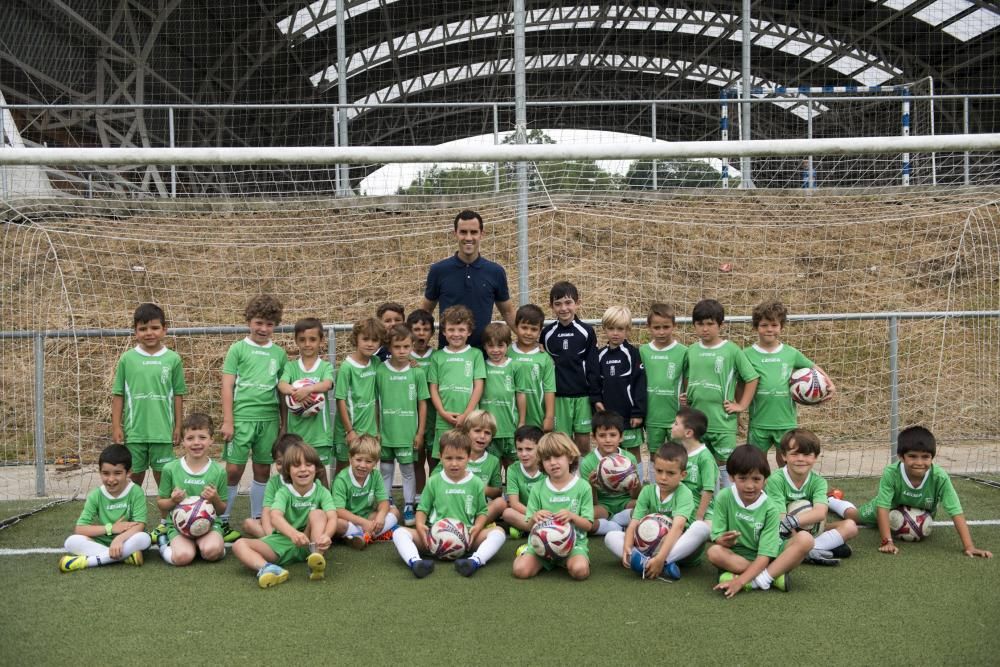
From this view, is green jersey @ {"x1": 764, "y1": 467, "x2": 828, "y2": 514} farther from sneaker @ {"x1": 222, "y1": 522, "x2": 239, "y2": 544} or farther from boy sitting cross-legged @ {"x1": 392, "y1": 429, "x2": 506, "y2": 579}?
sneaker @ {"x1": 222, "y1": 522, "x2": 239, "y2": 544}

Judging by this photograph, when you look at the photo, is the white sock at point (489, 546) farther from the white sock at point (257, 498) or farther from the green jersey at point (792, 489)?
the white sock at point (257, 498)

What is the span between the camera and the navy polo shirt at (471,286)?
4953 millimetres

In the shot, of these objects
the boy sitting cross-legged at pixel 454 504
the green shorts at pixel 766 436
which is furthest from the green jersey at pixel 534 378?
the green shorts at pixel 766 436

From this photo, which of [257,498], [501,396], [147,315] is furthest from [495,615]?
[147,315]

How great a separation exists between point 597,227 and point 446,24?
554 inches

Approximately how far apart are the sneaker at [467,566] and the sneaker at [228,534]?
136cm

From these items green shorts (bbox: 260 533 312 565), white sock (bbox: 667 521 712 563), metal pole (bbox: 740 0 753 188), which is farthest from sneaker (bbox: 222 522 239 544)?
metal pole (bbox: 740 0 753 188)

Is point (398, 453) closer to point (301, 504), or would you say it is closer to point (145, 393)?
point (301, 504)

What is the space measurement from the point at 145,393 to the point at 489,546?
2228 millimetres

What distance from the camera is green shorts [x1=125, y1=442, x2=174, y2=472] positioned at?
4.72m

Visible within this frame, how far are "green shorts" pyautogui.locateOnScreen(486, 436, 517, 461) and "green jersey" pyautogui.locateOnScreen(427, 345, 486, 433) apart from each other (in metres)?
0.31

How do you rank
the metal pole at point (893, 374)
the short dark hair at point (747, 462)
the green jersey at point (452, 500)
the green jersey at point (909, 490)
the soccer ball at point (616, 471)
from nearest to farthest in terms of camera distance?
the short dark hair at point (747, 462), the green jersey at point (452, 500), the green jersey at point (909, 490), the soccer ball at point (616, 471), the metal pole at point (893, 374)

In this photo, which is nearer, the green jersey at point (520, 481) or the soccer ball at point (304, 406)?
the green jersey at point (520, 481)

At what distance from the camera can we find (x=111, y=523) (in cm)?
422
